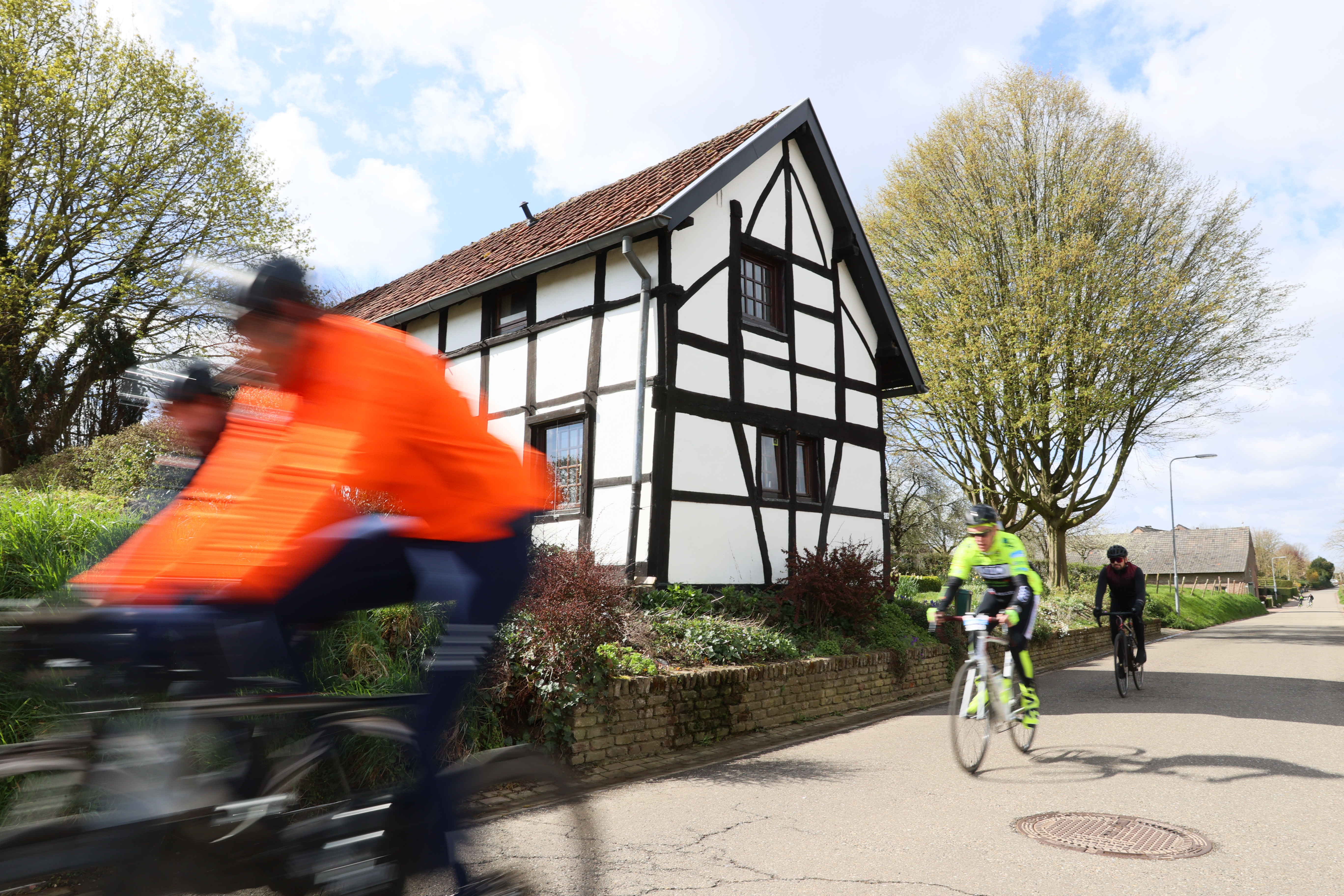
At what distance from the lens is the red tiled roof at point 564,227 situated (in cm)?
1266

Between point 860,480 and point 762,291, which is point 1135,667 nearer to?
point 860,480

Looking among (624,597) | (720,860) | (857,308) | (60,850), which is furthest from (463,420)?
(857,308)

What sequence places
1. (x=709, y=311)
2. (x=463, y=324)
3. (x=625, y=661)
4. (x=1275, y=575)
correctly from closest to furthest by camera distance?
1. (x=625, y=661)
2. (x=709, y=311)
3. (x=463, y=324)
4. (x=1275, y=575)

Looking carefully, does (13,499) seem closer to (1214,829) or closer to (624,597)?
(624,597)

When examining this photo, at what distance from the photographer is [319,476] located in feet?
7.84

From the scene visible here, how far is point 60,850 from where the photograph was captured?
204 cm

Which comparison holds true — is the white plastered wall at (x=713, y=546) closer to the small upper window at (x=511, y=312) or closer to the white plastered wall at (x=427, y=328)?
the small upper window at (x=511, y=312)

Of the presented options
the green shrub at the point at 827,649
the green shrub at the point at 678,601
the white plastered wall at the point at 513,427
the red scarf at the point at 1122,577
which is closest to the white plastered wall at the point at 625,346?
the white plastered wall at the point at 513,427

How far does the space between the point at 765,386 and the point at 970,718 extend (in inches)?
297

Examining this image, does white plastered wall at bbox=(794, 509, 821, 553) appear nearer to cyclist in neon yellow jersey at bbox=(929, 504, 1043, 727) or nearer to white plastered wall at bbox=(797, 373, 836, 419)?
white plastered wall at bbox=(797, 373, 836, 419)

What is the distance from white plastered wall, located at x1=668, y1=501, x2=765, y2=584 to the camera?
11.6 metres

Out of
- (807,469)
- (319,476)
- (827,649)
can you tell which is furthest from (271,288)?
(807,469)

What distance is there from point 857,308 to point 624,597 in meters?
8.99

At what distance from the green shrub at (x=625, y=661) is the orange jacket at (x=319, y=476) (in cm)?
485
